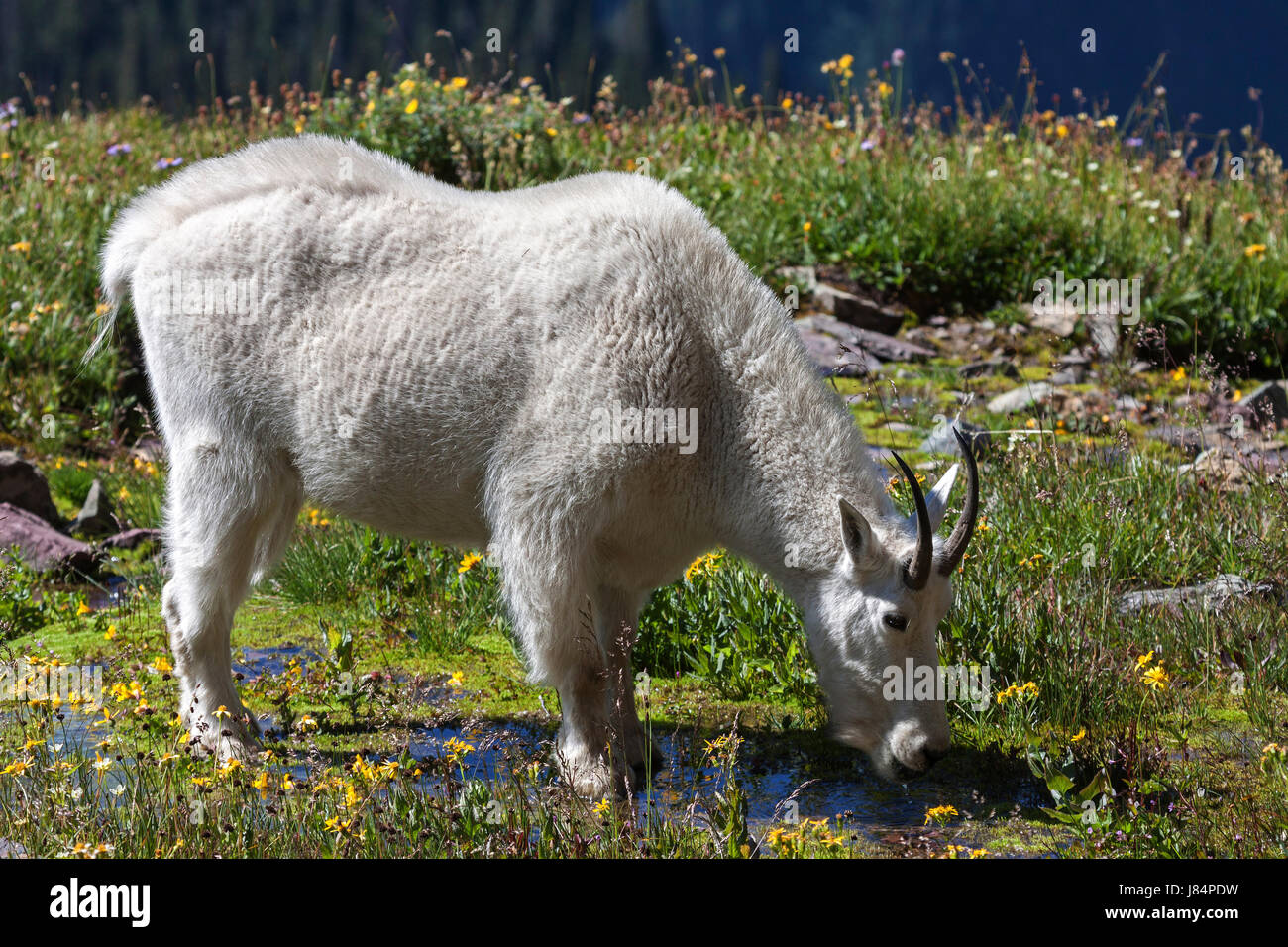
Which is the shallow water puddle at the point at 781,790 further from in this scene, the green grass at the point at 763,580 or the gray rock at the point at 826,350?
the gray rock at the point at 826,350

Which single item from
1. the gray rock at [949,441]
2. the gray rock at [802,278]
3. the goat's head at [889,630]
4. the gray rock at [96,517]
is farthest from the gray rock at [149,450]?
the goat's head at [889,630]

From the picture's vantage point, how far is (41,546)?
7.29m

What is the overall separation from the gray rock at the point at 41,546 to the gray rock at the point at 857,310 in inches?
232

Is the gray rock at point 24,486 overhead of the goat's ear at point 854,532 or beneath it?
beneath

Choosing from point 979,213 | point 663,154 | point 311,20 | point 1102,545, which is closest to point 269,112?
point 663,154

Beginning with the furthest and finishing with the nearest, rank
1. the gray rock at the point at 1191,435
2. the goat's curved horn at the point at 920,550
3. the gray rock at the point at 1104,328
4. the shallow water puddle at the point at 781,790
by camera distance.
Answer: the gray rock at the point at 1104,328
the gray rock at the point at 1191,435
the shallow water puddle at the point at 781,790
the goat's curved horn at the point at 920,550

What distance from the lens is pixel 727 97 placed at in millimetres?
13727

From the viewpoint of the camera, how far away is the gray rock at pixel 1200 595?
231 inches

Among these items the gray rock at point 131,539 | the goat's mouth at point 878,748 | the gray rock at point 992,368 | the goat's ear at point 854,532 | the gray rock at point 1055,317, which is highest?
the gray rock at point 1055,317

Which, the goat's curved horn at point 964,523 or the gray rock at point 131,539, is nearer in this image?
the goat's curved horn at point 964,523

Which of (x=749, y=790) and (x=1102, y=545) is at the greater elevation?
(x=1102, y=545)

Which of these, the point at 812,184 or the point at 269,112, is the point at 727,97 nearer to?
the point at 812,184

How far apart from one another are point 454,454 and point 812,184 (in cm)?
776

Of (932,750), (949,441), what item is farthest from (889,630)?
(949,441)
